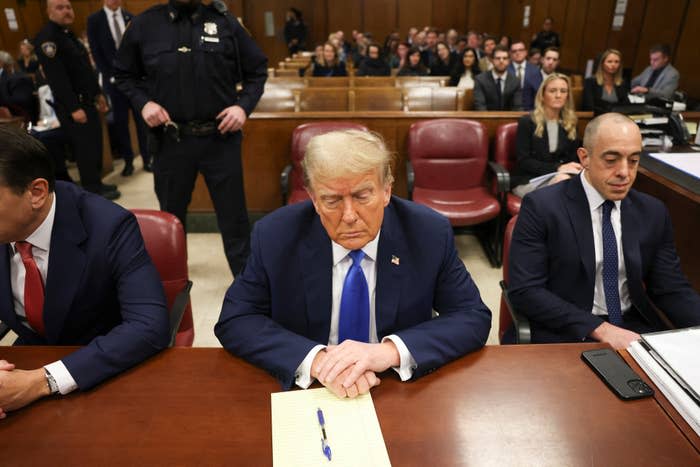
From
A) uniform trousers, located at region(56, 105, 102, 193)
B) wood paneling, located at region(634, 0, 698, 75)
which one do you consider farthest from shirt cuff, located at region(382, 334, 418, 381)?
wood paneling, located at region(634, 0, 698, 75)

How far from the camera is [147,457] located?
0.96 metres

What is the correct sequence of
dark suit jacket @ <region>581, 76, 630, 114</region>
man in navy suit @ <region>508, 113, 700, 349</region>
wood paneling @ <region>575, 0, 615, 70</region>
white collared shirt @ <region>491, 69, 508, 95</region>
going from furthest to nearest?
wood paneling @ <region>575, 0, 615, 70</region>, white collared shirt @ <region>491, 69, 508, 95</region>, dark suit jacket @ <region>581, 76, 630, 114</region>, man in navy suit @ <region>508, 113, 700, 349</region>

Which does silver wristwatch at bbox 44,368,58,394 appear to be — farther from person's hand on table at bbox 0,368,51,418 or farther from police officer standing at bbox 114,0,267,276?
police officer standing at bbox 114,0,267,276

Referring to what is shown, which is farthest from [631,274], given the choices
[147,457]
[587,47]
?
[587,47]

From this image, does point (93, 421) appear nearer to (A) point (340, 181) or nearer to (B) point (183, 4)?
(A) point (340, 181)

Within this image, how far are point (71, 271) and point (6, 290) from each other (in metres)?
0.23

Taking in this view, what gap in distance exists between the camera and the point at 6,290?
1426mm

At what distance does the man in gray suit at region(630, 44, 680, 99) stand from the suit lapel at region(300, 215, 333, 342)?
6.52m

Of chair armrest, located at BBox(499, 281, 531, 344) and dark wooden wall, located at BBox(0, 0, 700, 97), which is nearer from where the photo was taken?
chair armrest, located at BBox(499, 281, 531, 344)

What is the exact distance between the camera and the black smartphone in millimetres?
1093

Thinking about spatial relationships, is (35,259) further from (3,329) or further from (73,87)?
(73,87)

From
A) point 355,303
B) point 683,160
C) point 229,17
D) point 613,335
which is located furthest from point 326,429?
point 683,160

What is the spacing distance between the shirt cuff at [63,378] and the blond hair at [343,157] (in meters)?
0.72

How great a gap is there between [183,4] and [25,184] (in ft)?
5.65
